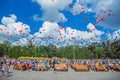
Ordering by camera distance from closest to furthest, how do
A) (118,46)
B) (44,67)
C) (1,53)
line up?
(44,67) < (118,46) < (1,53)

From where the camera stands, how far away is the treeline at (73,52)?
12580 centimetres

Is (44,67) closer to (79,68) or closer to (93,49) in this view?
(79,68)

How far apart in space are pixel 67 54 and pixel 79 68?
333 ft

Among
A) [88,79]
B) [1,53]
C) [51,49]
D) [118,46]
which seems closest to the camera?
[88,79]

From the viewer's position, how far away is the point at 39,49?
161m

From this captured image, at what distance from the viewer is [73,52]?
14362cm

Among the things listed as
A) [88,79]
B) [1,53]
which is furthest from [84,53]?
[88,79]

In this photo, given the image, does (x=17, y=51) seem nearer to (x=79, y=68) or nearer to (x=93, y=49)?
(x=93, y=49)

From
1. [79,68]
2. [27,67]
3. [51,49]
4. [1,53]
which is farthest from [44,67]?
[51,49]

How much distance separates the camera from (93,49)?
5792 inches

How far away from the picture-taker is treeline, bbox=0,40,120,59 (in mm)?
125800

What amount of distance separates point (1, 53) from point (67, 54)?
38554 millimetres

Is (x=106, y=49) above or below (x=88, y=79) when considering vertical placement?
above

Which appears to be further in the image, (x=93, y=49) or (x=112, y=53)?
(x=93, y=49)
